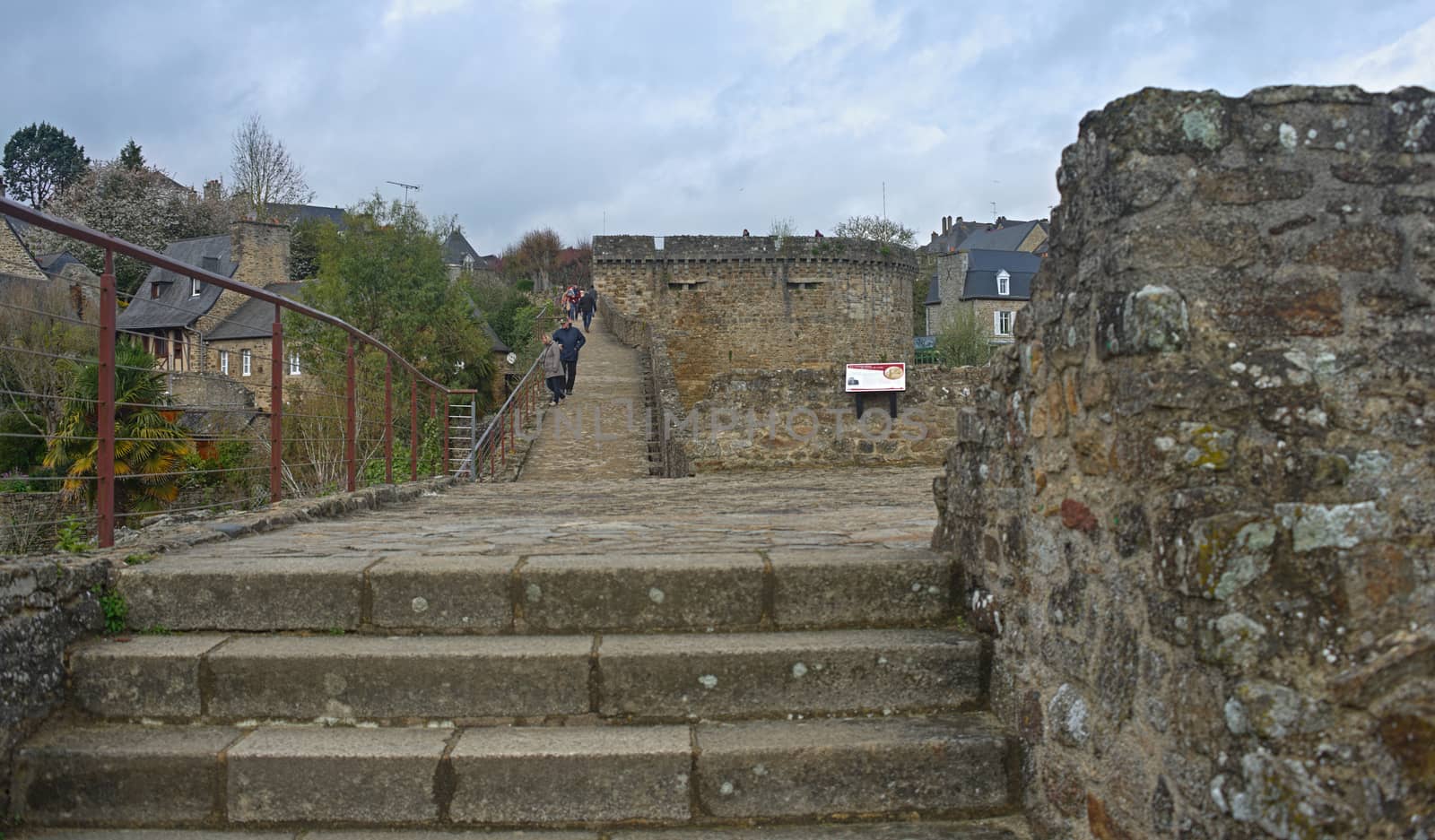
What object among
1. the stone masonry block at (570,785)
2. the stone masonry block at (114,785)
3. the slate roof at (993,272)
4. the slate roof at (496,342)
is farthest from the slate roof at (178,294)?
the stone masonry block at (570,785)

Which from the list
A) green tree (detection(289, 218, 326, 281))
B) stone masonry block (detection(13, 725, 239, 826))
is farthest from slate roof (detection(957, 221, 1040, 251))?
stone masonry block (detection(13, 725, 239, 826))

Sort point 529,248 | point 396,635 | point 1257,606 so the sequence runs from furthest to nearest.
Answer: point 529,248 → point 396,635 → point 1257,606

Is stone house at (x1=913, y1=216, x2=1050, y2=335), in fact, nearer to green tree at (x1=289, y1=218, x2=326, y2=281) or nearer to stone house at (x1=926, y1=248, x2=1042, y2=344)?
stone house at (x1=926, y1=248, x2=1042, y2=344)

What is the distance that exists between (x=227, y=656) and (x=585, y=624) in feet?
3.59

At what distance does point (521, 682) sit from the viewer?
3092mm

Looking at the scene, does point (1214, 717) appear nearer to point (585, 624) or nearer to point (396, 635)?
point (585, 624)

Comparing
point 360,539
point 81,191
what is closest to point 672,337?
point 81,191

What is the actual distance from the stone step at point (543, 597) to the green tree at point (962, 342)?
4326 centimetres

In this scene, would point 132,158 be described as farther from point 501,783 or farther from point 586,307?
point 501,783

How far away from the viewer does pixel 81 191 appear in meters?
46.6

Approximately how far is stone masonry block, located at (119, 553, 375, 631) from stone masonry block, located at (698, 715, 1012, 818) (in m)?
1.38

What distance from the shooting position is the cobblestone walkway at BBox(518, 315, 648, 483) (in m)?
14.2

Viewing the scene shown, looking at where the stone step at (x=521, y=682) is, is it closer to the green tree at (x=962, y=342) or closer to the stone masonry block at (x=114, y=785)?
the stone masonry block at (x=114, y=785)

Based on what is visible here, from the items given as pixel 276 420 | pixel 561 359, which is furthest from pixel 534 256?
pixel 276 420
